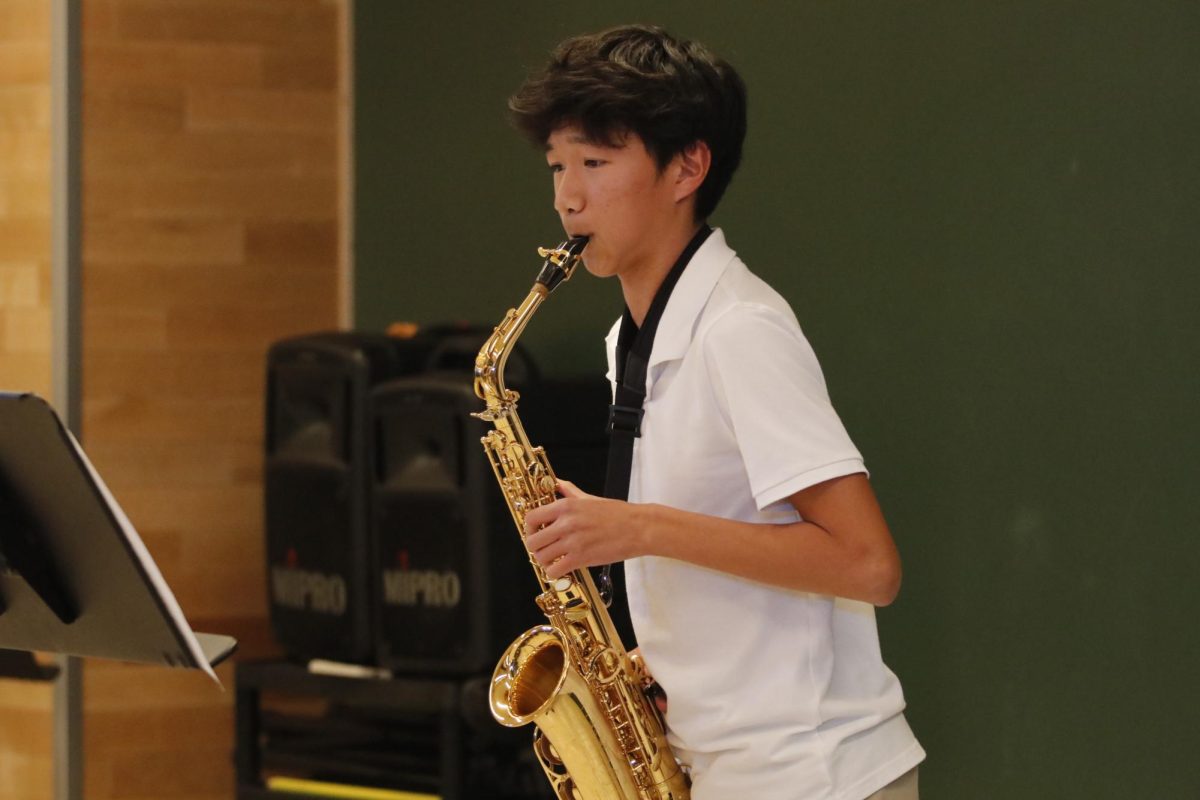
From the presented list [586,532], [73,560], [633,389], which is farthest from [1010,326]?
[73,560]

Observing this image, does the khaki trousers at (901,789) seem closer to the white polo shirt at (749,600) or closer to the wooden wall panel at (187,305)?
the white polo shirt at (749,600)

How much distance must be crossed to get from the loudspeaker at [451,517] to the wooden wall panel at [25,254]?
3.84 feet

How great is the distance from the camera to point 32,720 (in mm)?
4289

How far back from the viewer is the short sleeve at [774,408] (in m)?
1.75

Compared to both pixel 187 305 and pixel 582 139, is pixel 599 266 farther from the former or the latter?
pixel 187 305

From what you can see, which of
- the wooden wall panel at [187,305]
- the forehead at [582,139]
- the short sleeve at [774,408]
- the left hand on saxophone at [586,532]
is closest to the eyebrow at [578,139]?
the forehead at [582,139]

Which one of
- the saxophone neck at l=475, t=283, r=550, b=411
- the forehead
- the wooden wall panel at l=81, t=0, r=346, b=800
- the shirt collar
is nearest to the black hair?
the forehead

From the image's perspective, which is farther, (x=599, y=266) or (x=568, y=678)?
(x=568, y=678)

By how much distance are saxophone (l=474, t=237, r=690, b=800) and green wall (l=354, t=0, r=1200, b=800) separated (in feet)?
3.76

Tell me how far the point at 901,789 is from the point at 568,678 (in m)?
0.49

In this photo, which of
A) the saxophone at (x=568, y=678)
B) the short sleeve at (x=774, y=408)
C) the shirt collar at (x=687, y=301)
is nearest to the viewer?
the short sleeve at (x=774, y=408)

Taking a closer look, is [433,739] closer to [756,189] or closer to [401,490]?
[401,490]

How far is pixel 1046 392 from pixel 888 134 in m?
0.66

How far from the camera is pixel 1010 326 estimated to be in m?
3.04
